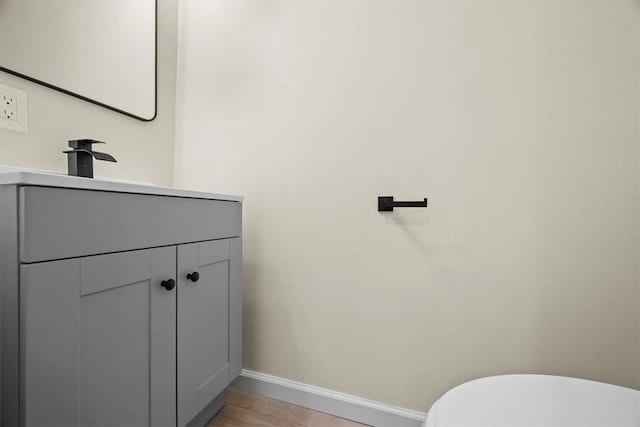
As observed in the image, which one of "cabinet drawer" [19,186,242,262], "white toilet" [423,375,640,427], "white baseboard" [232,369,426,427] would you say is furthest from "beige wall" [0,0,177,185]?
"white toilet" [423,375,640,427]

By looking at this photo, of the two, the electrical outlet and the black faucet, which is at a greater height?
the electrical outlet

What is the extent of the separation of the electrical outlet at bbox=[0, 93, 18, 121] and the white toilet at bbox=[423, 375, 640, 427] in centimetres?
143

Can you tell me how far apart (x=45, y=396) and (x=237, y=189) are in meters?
0.98

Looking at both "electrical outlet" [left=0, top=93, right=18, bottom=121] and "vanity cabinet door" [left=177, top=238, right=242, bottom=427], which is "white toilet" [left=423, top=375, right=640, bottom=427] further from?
"electrical outlet" [left=0, top=93, right=18, bottom=121]

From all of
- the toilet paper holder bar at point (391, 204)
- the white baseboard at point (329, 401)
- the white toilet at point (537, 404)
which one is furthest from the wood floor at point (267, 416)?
the toilet paper holder bar at point (391, 204)

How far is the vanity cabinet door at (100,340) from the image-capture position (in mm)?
605

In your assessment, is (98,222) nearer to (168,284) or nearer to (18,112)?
(168,284)

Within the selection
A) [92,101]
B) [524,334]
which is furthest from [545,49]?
[92,101]

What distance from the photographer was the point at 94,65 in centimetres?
120

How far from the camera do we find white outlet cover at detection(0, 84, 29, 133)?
3.15 feet

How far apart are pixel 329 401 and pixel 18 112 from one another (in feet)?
4.74

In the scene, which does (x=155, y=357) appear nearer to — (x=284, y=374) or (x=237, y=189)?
(x=284, y=374)

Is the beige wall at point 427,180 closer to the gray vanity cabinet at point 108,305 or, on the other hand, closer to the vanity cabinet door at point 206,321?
the vanity cabinet door at point 206,321

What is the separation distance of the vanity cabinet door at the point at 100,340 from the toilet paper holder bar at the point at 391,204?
0.71 meters
